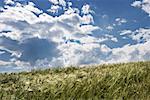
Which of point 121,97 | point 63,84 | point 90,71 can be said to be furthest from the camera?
point 90,71

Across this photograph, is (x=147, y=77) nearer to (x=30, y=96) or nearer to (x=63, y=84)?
(x=63, y=84)

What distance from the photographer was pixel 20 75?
2366cm

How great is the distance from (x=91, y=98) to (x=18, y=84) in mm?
4507

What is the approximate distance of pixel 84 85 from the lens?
20.9 meters

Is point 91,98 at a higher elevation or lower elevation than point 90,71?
lower

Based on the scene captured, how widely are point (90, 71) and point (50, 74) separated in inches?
100.0

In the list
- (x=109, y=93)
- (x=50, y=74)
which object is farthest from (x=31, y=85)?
(x=109, y=93)

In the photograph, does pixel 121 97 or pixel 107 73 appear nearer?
pixel 121 97

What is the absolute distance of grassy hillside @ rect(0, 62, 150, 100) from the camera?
1997 cm

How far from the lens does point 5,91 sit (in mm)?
20422

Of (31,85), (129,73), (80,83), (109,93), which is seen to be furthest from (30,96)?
(129,73)

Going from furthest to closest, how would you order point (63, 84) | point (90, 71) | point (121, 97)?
point (90, 71)
point (63, 84)
point (121, 97)

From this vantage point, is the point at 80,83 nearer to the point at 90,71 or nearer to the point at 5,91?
the point at 90,71

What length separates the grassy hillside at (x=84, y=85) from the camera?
1997cm
